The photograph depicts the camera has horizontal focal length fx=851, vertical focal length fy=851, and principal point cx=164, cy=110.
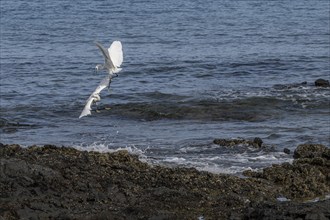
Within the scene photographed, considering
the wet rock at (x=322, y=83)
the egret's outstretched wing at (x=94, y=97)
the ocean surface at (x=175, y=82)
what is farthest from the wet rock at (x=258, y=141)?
the wet rock at (x=322, y=83)

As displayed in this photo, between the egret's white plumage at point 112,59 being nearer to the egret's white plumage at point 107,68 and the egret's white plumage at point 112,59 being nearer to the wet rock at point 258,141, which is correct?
the egret's white plumage at point 107,68

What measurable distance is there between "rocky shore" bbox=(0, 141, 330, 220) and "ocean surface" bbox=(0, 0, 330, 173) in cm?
161

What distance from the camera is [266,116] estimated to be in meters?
24.1

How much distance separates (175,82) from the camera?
3036 cm

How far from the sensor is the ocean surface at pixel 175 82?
21062 mm

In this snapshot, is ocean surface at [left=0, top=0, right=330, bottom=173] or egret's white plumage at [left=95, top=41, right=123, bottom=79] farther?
ocean surface at [left=0, top=0, right=330, bottom=173]

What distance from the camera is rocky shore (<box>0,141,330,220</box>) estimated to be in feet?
40.7

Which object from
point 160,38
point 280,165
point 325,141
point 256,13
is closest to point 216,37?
point 160,38

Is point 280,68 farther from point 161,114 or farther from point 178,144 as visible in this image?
point 178,144

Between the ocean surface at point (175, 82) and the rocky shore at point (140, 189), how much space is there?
1.61 meters

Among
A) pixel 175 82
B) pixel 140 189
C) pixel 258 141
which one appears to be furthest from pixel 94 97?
pixel 175 82

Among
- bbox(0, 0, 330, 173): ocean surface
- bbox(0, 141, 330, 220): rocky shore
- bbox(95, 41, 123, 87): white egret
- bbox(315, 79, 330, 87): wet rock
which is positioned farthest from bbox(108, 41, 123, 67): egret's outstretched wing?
bbox(315, 79, 330, 87): wet rock

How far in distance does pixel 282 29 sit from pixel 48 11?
17.4m

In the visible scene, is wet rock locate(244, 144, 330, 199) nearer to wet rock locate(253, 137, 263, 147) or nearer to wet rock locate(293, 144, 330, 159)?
wet rock locate(293, 144, 330, 159)
